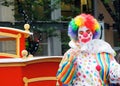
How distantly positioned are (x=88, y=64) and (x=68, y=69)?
0.19 metres

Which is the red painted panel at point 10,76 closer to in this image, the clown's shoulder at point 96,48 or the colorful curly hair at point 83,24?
the colorful curly hair at point 83,24

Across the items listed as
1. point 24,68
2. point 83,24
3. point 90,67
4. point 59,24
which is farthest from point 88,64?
point 59,24

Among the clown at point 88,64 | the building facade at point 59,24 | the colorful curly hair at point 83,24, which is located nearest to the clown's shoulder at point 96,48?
the clown at point 88,64

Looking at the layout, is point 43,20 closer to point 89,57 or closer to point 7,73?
point 7,73

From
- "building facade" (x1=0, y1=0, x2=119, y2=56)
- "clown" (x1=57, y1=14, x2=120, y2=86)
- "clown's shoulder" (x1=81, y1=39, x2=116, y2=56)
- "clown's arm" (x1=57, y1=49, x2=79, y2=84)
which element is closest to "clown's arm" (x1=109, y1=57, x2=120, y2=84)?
"clown" (x1=57, y1=14, x2=120, y2=86)

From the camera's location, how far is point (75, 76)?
4246 millimetres

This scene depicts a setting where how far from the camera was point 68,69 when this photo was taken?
4.25 m

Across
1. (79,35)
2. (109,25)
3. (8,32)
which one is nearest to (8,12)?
(109,25)

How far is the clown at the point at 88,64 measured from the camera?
13.8 ft

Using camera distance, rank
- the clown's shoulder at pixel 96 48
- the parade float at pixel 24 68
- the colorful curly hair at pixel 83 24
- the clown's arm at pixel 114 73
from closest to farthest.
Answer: the clown's arm at pixel 114 73 → the clown's shoulder at pixel 96 48 → the colorful curly hair at pixel 83 24 → the parade float at pixel 24 68

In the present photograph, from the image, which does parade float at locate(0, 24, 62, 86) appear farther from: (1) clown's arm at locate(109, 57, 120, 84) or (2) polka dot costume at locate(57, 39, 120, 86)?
(1) clown's arm at locate(109, 57, 120, 84)

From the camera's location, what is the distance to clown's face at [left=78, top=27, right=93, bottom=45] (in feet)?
14.3

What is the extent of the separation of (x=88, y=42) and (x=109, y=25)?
1200 cm

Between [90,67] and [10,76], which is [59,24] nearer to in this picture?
[10,76]
